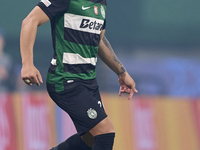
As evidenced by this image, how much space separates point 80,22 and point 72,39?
0.49 feet

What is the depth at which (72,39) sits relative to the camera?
3984mm

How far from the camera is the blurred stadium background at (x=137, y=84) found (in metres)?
6.29

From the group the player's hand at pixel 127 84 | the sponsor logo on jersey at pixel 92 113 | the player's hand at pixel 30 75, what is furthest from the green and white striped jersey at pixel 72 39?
the player's hand at pixel 127 84

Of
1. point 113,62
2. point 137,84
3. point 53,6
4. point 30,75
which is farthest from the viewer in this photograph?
point 137,84

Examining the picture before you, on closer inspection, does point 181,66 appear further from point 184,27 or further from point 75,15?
point 75,15

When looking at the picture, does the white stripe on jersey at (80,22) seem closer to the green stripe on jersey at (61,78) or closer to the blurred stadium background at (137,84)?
the green stripe on jersey at (61,78)

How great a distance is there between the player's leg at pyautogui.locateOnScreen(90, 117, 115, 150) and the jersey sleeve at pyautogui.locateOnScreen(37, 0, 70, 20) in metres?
0.94

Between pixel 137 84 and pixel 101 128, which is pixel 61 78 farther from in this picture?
pixel 137 84

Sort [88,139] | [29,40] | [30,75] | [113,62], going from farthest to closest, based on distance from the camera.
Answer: [113,62], [88,139], [29,40], [30,75]

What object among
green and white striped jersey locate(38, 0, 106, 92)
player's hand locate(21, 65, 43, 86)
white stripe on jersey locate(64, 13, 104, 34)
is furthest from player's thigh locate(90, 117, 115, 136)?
white stripe on jersey locate(64, 13, 104, 34)

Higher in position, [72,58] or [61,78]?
[72,58]

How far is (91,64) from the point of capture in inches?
163

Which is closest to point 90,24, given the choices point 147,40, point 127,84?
point 127,84

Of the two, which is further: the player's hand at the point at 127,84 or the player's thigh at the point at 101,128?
the player's hand at the point at 127,84
